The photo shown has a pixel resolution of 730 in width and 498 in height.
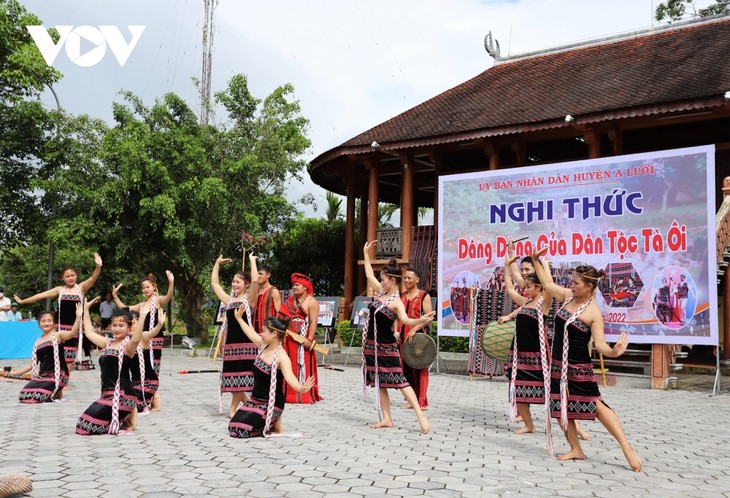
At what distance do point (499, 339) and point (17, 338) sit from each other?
11668 millimetres

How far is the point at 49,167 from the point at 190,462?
53.3 ft

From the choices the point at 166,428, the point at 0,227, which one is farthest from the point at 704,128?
the point at 0,227

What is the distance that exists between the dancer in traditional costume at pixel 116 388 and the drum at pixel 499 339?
485 centimetres

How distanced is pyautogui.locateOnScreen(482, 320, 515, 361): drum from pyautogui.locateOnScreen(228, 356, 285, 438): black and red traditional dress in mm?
3910

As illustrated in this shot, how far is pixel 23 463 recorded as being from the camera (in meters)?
5.46

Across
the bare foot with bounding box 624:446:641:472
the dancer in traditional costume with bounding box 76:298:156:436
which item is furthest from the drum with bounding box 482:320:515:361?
the dancer in traditional costume with bounding box 76:298:156:436

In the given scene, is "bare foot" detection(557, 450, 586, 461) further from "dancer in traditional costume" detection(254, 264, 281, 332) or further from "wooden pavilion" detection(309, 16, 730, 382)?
"wooden pavilion" detection(309, 16, 730, 382)

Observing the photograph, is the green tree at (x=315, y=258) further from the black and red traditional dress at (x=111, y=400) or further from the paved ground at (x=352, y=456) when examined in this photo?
the black and red traditional dress at (x=111, y=400)

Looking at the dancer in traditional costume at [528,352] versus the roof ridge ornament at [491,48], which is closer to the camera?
the dancer in traditional costume at [528,352]

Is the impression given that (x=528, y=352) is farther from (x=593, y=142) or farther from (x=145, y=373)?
(x=593, y=142)

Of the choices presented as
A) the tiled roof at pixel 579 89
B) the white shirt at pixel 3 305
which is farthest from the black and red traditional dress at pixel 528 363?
the white shirt at pixel 3 305

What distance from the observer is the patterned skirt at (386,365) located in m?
7.55

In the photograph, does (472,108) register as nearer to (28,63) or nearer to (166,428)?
(28,63)

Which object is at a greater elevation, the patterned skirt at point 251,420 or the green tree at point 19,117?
the green tree at point 19,117
